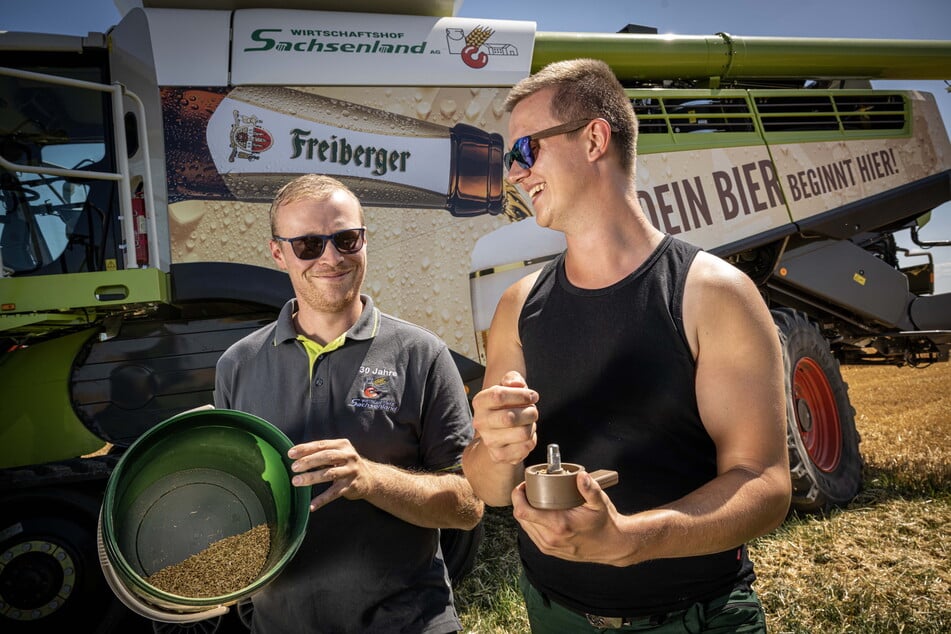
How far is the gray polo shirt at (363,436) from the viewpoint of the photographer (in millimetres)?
1723

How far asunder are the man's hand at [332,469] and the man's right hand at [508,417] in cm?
38

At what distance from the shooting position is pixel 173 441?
1.76m

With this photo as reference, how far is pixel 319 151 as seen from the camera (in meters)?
3.89

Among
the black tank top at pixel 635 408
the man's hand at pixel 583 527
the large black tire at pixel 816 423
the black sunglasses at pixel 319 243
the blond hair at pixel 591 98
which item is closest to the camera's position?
the man's hand at pixel 583 527

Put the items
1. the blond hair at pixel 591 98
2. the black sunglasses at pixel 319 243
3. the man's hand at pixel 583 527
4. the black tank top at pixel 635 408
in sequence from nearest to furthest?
the man's hand at pixel 583 527 → the black tank top at pixel 635 408 → the blond hair at pixel 591 98 → the black sunglasses at pixel 319 243

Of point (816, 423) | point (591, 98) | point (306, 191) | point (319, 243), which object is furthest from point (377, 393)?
point (816, 423)

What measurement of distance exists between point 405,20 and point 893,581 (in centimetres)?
411

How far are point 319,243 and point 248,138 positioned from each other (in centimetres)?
211

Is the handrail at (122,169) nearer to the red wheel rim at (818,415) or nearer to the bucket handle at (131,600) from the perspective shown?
the bucket handle at (131,600)

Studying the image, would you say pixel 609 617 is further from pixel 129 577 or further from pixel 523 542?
pixel 129 577

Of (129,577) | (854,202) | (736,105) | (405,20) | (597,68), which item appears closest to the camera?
(129,577)

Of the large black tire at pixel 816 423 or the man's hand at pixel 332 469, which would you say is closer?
the man's hand at pixel 332 469

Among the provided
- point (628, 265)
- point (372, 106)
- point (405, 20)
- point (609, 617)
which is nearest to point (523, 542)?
point (609, 617)

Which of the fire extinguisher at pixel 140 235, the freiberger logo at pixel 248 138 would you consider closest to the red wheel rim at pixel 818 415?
the freiberger logo at pixel 248 138
